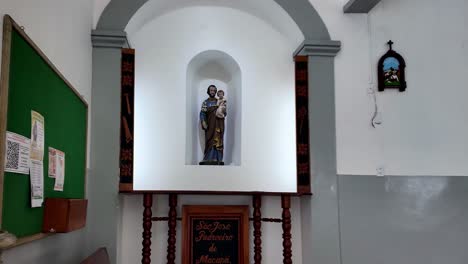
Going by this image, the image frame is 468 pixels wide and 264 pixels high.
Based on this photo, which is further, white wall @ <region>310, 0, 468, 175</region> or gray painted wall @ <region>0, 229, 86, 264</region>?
white wall @ <region>310, 0, 468, 175</region>

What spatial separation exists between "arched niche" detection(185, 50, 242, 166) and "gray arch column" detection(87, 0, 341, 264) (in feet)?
2.26

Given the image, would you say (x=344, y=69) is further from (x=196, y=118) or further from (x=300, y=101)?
(x=196, y=118)

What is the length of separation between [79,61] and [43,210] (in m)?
1.35

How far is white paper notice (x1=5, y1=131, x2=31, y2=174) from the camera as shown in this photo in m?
Answer: 1.95

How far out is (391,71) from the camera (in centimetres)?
429

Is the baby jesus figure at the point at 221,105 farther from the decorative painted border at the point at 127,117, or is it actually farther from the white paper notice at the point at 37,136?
the white paper notice at the point at 37,136

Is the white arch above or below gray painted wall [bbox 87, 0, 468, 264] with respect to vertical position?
above

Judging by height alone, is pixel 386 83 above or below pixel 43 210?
above

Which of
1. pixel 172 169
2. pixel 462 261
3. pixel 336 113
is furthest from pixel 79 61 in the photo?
pixel 462 261

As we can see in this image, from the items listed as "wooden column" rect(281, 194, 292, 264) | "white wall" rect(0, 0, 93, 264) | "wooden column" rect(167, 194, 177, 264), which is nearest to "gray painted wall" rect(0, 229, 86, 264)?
"white wall" rect(0, 0, 93, 264)

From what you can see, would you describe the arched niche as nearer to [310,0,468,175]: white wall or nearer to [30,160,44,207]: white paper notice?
[310,0,468,175]: white wall

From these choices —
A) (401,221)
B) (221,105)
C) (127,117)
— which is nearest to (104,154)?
(127,117)

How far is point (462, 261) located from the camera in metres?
4.11

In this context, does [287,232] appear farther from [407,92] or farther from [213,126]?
[407,92]
